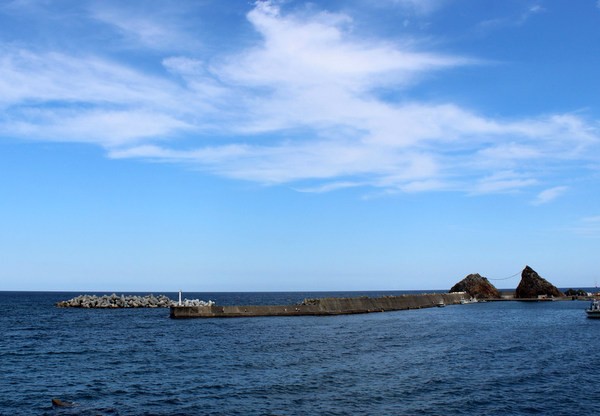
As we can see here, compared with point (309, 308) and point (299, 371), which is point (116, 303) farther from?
point (299, 371)

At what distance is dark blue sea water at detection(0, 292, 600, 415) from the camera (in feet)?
98.9

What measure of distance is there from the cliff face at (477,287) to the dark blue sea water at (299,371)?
113 meters

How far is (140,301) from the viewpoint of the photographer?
130 m

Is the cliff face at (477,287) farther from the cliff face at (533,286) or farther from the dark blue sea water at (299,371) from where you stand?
the dark blue sea water at (299,371)

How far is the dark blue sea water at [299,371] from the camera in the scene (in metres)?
30.1

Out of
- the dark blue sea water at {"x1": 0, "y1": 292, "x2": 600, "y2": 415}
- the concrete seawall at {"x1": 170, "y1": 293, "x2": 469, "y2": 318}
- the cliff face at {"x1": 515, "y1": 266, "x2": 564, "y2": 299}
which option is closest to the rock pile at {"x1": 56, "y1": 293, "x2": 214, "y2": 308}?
the concrete seawall at {"x1": 170, "y1": 293, "x2": 469, "y2": 318}

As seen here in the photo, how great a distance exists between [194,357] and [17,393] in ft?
51.2

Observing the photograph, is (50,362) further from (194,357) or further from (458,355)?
(458,355)

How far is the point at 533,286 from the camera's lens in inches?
7032

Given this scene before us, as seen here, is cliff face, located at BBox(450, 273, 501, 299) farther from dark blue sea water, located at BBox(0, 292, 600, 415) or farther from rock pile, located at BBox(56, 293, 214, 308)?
dark blue sea water, located at BBox(0, 292, 600, 415)

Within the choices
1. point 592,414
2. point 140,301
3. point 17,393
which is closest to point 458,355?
point 592,414

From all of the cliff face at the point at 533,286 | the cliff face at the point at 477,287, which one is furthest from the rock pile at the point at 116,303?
the cliff face at the point at 533,286

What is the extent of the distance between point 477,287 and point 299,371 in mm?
155815

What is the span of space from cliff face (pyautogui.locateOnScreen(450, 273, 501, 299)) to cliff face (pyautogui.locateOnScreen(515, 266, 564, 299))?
893cm
